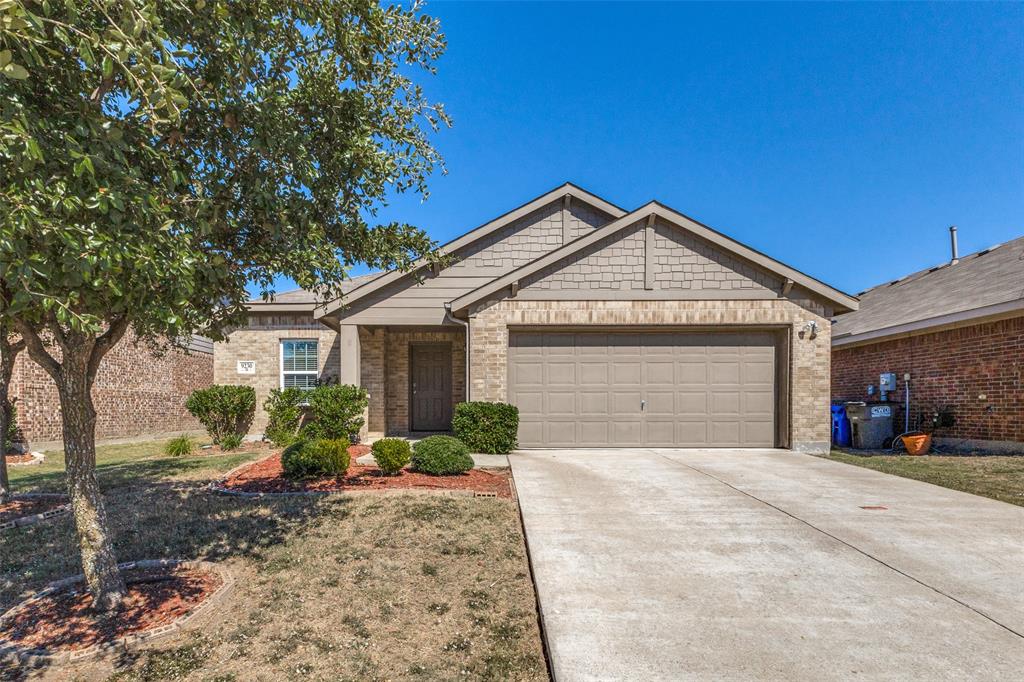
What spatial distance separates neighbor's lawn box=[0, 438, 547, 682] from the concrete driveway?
0.42 metres

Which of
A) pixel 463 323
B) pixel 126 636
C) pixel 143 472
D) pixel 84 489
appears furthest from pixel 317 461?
pixel 463 323

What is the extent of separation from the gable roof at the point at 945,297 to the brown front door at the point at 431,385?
9458mm

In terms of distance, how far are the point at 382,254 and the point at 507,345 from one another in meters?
6.05

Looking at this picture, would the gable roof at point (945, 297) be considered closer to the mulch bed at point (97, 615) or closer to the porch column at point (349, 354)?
the porch column at point (349, 354)

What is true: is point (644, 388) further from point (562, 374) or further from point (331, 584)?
point (331, 584)

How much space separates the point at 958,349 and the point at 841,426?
120 inches

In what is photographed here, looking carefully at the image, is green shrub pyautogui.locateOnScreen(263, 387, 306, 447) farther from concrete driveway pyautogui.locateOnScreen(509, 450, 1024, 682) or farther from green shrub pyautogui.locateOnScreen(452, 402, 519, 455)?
concrete driveway pyautogui.locateOnScreen(509, 450, 1024, 682)

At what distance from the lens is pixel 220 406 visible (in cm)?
1257

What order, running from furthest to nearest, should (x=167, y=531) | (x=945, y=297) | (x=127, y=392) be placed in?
(x=127, y=392) < (x=945, y=297) < (x=167, y=531)

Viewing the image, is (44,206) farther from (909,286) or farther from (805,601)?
(909,286)

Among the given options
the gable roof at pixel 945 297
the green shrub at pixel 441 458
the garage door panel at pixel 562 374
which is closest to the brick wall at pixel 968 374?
the gable roof at pixel 945 297

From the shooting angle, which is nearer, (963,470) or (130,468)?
(963,470)

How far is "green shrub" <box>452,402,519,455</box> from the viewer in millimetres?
9914

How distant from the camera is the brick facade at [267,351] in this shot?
13.5 m
